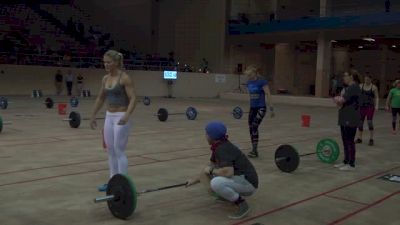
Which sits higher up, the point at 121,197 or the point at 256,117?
the point at 256,117

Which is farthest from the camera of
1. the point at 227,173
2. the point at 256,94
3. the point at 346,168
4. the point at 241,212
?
the point at 256,94

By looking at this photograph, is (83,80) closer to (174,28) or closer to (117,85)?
(174,28)

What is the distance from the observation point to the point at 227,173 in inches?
185

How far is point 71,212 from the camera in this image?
4.99 metres

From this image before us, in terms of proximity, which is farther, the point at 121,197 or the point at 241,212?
the point at 241,212

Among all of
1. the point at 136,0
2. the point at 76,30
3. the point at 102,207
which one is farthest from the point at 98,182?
the point at 136,0

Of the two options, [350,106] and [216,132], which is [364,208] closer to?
[216,132]

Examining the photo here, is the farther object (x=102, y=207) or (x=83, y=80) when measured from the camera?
(x=83, y=80)

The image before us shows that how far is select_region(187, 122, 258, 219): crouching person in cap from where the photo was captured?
187 inches

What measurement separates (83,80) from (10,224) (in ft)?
85.4

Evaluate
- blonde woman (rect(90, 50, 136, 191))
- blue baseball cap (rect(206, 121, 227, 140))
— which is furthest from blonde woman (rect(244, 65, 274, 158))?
blue baseball cap (rect(206, 121, 227, 140))

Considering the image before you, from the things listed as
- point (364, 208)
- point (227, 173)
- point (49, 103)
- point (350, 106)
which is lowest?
point (364, 208)

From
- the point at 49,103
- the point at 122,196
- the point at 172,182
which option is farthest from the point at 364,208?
the point at 49,103

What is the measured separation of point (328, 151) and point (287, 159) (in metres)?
1.28
